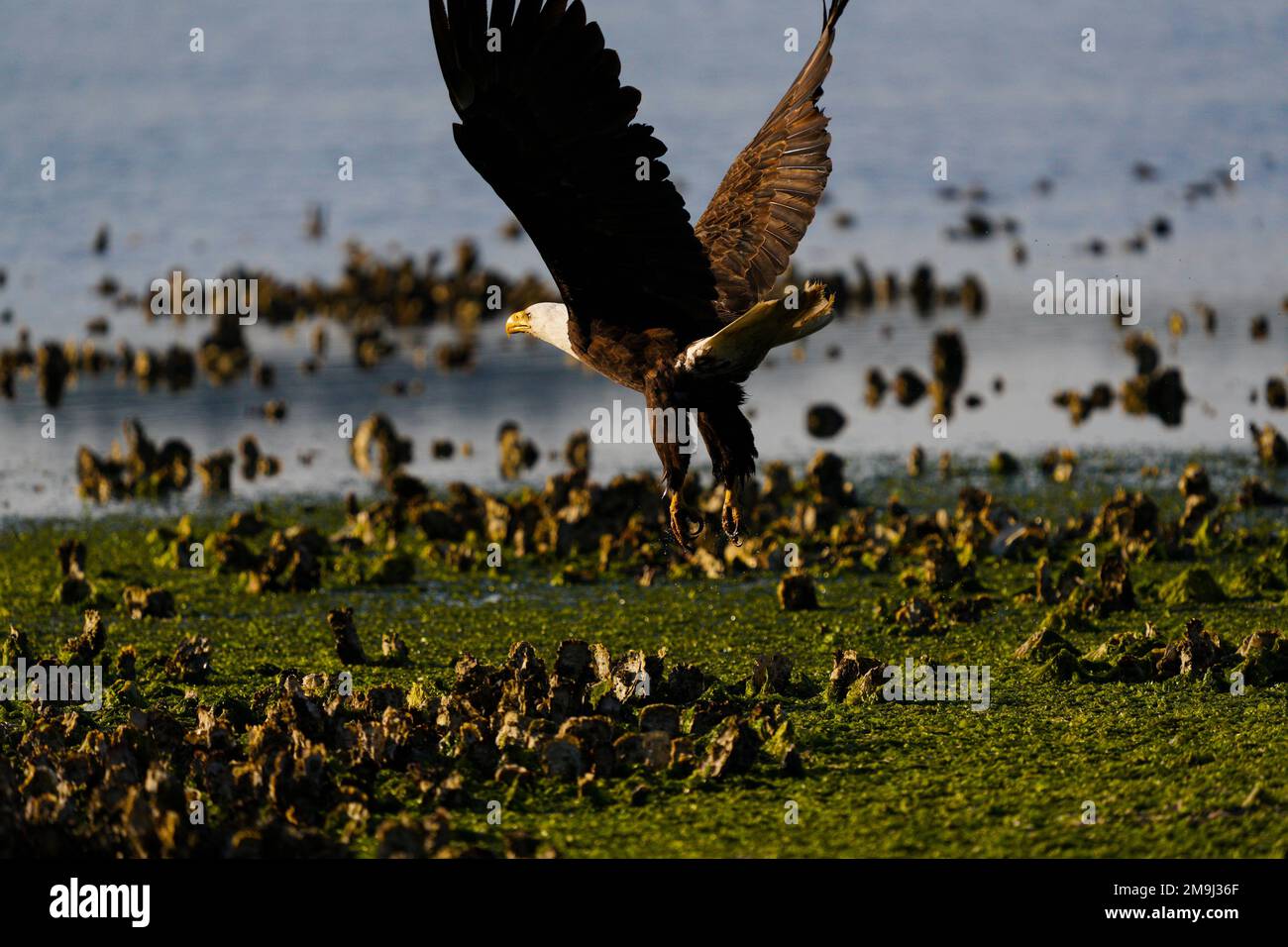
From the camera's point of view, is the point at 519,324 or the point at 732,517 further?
the point at 519,324

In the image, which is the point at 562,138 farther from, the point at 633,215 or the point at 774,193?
the point at 774,193

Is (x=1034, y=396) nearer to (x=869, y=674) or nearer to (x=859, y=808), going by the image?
(x=869, y=674)

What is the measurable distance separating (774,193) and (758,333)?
1.67 m

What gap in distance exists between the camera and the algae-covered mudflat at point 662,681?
5.11 m

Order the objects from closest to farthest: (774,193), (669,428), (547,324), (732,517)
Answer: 1. (669,428)
2. (732,517)
3. (547,324)
4. (774,193)

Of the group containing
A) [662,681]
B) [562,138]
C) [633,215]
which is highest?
[562,138]

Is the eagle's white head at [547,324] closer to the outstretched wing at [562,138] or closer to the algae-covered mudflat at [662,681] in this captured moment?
the outstretched wing at [562,138]

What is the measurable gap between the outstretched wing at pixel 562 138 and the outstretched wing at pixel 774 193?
0.96 m

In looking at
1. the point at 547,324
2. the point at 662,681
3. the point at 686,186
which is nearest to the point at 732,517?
the point at 547,324

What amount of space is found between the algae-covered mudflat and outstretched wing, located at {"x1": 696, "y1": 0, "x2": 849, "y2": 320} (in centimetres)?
143

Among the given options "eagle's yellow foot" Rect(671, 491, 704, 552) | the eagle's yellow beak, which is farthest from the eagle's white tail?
the eagle's yellow beak

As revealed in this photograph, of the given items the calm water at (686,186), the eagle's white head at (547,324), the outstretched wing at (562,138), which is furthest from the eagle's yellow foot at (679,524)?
the calm water at (686,186)

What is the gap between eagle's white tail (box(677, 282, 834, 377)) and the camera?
21.7ft

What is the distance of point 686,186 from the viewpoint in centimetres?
1983
